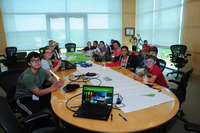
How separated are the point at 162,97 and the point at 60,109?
1133mm

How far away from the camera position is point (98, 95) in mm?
1488

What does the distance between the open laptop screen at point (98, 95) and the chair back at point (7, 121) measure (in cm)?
62

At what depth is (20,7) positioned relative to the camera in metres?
6.92

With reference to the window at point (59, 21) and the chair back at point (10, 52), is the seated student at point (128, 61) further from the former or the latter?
the chair back at point (10, 52)

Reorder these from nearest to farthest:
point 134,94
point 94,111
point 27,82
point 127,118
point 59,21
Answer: point 127,118
point 94,111
point 134,94
point 27,82
point 59,21

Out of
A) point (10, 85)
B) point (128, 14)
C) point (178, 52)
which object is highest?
point (128, 14)

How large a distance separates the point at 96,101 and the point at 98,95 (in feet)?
0.21

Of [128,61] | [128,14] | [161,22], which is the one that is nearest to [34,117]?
[128,61]

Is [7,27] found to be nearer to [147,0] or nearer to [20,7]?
[20,7]

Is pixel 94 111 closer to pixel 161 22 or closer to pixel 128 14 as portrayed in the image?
pixel 161 22

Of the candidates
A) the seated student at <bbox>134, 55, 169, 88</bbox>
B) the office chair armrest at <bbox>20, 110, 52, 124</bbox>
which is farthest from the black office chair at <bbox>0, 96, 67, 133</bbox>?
the seated student at <bbox>134, 55, 169, 88</bbox>

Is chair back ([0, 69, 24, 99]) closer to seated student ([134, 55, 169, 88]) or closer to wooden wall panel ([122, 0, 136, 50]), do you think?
seated student ([134, 55, 169, 88])

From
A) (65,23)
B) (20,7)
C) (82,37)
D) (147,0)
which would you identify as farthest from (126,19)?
(20,7)

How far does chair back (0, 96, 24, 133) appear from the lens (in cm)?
110
